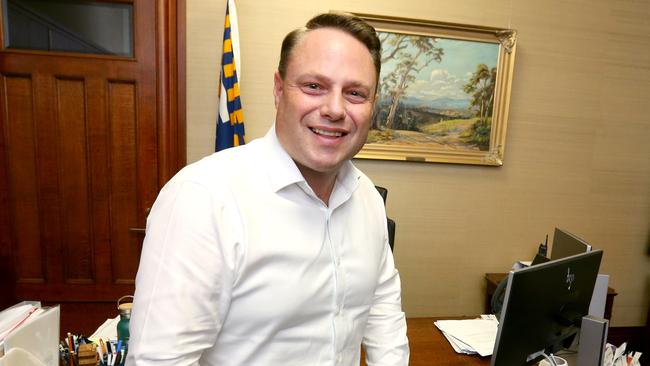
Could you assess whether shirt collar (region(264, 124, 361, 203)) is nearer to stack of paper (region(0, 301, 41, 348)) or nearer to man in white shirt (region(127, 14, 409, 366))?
man in white shirt (region(127, 14, 409, 366))

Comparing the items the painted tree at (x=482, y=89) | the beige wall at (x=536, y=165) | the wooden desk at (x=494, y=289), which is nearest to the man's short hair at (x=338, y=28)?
the beige wall at (x=536, y=165)

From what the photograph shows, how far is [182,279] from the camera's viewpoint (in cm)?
74

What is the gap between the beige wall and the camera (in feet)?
8.53

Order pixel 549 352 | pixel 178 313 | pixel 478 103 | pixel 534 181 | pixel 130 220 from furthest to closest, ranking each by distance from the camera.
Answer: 1. pixel 534 181
2. pixel 478 103
3. pixel 130 220
4. pixel 549 352
5. pixel 178 313

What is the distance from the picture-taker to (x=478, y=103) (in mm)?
2629

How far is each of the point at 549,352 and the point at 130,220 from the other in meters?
2.24

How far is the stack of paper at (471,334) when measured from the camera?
144 centimetres

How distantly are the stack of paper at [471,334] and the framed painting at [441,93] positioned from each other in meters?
1.22

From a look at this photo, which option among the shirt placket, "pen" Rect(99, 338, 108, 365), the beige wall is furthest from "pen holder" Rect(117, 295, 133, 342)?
the beige wall

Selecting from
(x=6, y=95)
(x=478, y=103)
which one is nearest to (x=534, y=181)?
(x=478, y=103)

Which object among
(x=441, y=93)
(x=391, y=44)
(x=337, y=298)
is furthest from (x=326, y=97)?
(x=441, y=93)

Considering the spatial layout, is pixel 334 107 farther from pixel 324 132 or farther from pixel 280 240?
pixel 280 240

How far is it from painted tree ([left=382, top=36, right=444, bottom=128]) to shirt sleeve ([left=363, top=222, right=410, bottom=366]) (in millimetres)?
1540

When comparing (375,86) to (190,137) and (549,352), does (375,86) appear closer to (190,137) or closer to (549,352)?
(549,352)
